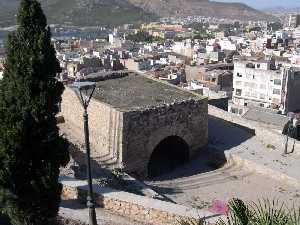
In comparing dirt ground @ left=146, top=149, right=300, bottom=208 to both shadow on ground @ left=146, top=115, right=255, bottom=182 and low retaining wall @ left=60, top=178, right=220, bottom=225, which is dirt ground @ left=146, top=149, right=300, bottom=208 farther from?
low retaining wall @ left=60, top=178, right=220, bottom=225

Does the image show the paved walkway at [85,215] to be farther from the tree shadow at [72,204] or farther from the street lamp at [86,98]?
the street lamp at [86,98]

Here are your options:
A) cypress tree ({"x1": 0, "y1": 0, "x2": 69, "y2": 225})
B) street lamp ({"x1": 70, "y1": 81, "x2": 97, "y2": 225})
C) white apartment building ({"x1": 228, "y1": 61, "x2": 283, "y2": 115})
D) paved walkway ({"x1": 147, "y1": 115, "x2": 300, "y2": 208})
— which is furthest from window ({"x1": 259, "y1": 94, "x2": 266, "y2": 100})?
street lamp ({"x1": 70, "y1": 81, "x2": 97, "y2": 225})

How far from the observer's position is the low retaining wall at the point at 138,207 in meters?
11.7

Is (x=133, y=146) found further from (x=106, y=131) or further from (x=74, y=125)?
(x=74, y=125)

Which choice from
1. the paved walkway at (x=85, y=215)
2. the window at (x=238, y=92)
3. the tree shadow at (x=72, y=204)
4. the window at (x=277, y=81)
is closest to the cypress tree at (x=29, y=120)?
the paved walkway at (x=85, y=215)

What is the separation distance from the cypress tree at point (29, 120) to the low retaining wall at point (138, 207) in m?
2.52

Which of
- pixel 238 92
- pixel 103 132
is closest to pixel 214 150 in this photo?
pixel 103 132

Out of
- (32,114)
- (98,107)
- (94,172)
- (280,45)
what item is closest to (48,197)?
(32,114)

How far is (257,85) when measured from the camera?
39406mm

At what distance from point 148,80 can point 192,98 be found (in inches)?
152

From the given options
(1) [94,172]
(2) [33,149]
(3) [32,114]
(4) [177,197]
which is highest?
(3) [32,114]

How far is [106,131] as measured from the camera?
19.1 metres

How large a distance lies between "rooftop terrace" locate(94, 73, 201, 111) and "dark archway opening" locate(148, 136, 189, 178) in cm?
190

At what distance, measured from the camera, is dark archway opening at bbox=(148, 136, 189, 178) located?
2152 centimetres
